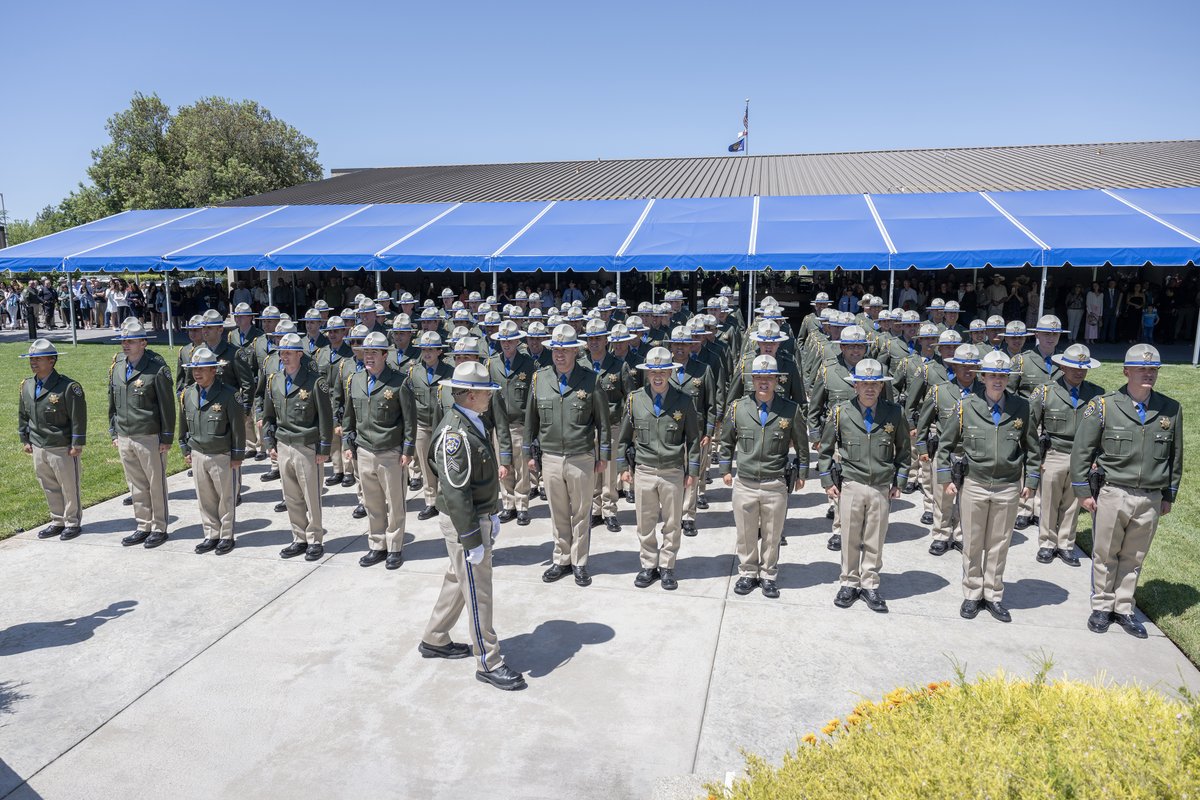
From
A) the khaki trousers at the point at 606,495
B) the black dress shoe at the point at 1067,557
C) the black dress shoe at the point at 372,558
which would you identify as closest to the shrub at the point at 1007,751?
the black dress shoe at the point at 1067,557

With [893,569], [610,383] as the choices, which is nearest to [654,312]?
[610,383]

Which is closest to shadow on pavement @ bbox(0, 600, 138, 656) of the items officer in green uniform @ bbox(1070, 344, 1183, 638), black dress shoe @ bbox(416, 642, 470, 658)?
black dress shoe @ bbox(416, 642, 470, 658)

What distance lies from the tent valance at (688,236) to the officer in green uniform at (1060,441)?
11.1 meters

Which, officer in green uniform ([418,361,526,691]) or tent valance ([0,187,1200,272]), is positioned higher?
tent valance ([0,187,1200,272])

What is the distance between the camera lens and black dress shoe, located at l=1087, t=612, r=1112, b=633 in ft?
21.2

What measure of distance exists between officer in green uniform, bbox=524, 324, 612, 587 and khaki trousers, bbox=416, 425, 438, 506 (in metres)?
2.28

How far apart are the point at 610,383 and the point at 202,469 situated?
440 cm

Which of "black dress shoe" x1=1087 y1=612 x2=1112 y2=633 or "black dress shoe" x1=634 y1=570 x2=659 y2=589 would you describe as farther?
"black dress shoe" x1=634 y1=570 x2=659 y2=589

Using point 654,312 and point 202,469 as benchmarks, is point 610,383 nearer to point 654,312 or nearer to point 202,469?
point 654,312

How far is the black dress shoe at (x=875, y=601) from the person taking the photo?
686cm

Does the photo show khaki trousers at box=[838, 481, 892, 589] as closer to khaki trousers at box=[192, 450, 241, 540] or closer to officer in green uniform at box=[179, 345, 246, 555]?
officer in green uniform at box=[179, 345, 246, 555]

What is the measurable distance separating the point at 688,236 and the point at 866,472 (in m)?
14.9

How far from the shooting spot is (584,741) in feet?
16.5

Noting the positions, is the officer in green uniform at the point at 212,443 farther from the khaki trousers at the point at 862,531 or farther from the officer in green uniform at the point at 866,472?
the khaki trousers at the point at 862,531
